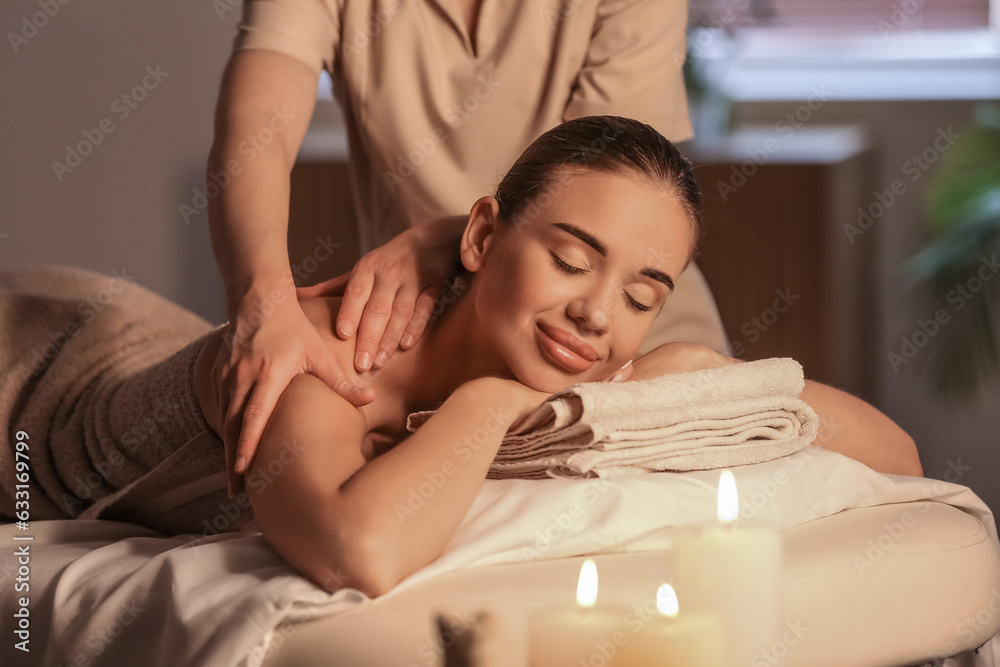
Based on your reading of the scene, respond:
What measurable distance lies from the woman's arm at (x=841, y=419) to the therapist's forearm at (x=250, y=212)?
20.2 inches

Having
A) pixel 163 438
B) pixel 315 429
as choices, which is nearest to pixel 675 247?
pixel 315 429

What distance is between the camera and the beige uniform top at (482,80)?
1.68 m

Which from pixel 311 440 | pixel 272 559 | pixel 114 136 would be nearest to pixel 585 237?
pixel 311 440

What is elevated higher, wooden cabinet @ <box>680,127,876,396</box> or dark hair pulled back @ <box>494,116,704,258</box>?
dark hair pulled back @ <box>494,116,704,258</box>

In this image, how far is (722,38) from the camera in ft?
11.3

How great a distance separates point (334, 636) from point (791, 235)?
2.97m

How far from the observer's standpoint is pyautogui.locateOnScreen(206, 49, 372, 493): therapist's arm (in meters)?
1.09

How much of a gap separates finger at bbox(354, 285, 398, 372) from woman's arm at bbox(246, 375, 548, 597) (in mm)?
152

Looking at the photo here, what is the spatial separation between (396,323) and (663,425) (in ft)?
1.37

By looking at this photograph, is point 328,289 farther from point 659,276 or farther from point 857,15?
point 857,15

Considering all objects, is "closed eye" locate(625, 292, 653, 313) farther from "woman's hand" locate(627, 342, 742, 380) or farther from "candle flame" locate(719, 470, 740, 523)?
"candle flame" locate(719, 470, 740, 523)

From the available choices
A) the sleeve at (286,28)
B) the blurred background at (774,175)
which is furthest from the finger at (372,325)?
the blurred background at (774,175)

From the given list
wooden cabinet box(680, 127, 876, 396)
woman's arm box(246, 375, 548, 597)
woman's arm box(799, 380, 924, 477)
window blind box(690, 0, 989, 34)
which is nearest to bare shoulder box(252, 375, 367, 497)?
woman's arm box(246, 375, 548, 597)

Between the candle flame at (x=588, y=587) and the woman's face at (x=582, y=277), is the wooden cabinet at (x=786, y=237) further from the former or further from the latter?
the candle flame at (x=588, y=587)
